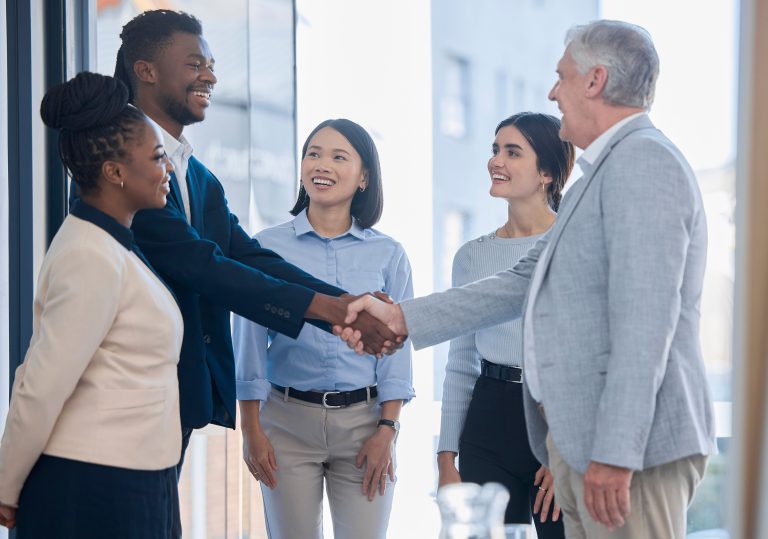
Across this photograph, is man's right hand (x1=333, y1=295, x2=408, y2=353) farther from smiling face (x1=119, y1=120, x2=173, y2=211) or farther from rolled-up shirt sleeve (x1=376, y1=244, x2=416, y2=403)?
smiling face (x1=119, y1=120, x2=173, y2=211)

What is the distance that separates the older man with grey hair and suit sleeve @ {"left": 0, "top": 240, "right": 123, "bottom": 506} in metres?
0.75

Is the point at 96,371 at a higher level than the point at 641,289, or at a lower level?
lower

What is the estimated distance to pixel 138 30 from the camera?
2.00 m

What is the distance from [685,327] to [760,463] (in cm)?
96

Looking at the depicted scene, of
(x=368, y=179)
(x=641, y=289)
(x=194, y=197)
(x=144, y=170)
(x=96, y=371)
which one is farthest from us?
(x=368, y=179)

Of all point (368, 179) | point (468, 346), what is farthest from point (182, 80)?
point (468, 346)

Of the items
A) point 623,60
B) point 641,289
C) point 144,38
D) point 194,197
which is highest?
point 144,38

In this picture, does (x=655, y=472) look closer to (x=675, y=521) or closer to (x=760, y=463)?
(x=675, y=521)

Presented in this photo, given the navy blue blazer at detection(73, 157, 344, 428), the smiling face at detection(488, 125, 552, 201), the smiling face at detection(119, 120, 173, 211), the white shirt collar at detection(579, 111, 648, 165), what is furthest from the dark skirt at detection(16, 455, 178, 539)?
the smiling face at detection(488, 125, 552, 201)

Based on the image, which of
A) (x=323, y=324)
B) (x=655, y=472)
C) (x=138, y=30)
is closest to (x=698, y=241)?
(x=655, y=472)

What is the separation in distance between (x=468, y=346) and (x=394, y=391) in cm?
22

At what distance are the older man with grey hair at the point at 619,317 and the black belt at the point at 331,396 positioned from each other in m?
0.63

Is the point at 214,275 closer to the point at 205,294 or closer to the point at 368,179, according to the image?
the point at 205,294

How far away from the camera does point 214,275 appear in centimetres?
193
